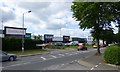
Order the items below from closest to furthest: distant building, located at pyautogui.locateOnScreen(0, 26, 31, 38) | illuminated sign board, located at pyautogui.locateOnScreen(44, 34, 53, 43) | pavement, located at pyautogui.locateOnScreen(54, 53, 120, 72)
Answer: pavement, located at pyautogui.locateOnScreen(54, 53, 120, 72)
distant building, located at pyautogui.locateOnScreen(0, 26, 31, 38)
illuminated sign board, located at pyautogui.locateOnScreen(44, 34, 53, 43)

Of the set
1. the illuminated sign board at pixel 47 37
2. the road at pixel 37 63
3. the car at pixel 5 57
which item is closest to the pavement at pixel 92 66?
the road at pixel 37 63

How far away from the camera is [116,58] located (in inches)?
934

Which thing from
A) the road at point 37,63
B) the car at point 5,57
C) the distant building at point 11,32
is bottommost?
the road at point 37,63

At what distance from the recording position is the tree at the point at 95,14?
3088cm

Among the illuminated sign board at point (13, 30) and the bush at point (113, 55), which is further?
the illuminated sign board at point (13, 30)

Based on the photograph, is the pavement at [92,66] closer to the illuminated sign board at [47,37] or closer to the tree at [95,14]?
the tree at [95,14]

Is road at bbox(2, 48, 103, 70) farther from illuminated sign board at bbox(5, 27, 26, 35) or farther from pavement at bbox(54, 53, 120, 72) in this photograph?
illuminated sign board at bbox(5, 27, 26, 35)

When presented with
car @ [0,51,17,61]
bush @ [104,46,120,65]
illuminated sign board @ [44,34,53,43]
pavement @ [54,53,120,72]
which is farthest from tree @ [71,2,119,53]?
illuminated sign board @ [44,34,53,43]

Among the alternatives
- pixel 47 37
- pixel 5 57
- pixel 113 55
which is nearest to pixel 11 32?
pixel 47 37

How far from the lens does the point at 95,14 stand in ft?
115

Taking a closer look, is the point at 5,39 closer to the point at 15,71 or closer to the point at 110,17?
the point at 110,17

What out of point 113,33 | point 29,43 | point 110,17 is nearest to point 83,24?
point 113,33

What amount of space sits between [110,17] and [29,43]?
37.5m

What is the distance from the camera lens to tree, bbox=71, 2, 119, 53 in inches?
1216
